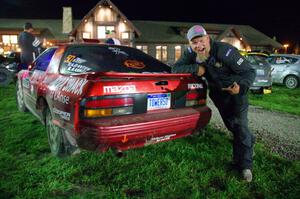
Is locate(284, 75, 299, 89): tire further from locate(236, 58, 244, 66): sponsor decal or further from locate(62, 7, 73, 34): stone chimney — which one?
locate(62, 7, 73, 34): stone chimney

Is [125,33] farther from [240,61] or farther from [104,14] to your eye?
[240,61]

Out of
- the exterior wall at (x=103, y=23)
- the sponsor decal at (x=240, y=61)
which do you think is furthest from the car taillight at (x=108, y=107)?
the exterior wall at (x=103, y=23)

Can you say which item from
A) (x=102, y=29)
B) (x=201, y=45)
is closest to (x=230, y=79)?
(x=201, y=45)

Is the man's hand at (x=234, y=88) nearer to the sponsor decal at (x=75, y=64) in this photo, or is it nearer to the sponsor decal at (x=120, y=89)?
the sponsor decal at (x=120, y=89)

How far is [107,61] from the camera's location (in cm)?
426

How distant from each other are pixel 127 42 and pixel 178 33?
350 inches

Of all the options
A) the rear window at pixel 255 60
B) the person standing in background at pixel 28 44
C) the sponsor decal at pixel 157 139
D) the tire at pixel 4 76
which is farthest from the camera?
the tire at pixel 4 76

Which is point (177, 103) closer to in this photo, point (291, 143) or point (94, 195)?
point (94, 195)

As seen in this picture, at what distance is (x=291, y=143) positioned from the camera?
445cm

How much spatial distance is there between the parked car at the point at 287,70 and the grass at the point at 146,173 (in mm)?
9245

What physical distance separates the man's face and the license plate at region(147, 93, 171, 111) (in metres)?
0.64

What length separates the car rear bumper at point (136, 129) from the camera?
2906mm

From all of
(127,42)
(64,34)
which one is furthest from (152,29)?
(64,34)

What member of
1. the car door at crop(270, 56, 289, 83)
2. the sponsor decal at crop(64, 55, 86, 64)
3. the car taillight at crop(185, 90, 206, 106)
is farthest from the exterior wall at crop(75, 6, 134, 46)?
the car taillight at crop(185, 90, 206, 106)
